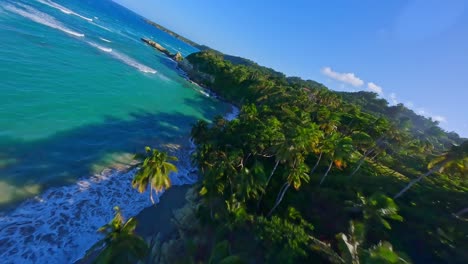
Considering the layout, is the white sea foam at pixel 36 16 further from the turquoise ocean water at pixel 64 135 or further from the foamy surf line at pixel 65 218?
the foamy surf line at pixel 65 218

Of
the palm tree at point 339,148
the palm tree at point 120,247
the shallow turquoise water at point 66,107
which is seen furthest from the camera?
the palm tree at point 339,148

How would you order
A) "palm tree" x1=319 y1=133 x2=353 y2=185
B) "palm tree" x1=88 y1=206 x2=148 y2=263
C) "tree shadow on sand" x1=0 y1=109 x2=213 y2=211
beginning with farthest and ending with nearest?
"palm tree" x1=319 y1=133 x2=353 y2=185 → "tree shadow on sand" x1=0 y1=109 x2=213 y2=211 → "palm tree" x1=88 y1=206 x2=148 y2=263

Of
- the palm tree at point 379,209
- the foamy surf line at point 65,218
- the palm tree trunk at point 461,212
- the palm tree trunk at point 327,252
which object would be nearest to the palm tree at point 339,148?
the palm tree at point 379,209

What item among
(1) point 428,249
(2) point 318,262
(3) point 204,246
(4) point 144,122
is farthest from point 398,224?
(4) point 144,122

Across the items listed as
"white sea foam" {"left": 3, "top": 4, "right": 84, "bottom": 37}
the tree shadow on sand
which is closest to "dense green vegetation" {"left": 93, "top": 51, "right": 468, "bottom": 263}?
the tree shadow on sand

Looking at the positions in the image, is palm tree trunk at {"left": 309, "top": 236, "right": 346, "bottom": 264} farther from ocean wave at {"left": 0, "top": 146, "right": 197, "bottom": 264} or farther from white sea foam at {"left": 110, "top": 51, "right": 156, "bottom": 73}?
white sea foam at {"left": 110, "top": 51, "right": 156, "bottom": 73}

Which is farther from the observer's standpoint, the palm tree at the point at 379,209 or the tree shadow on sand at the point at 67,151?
the tree shadow on sand at the point at 67,151
